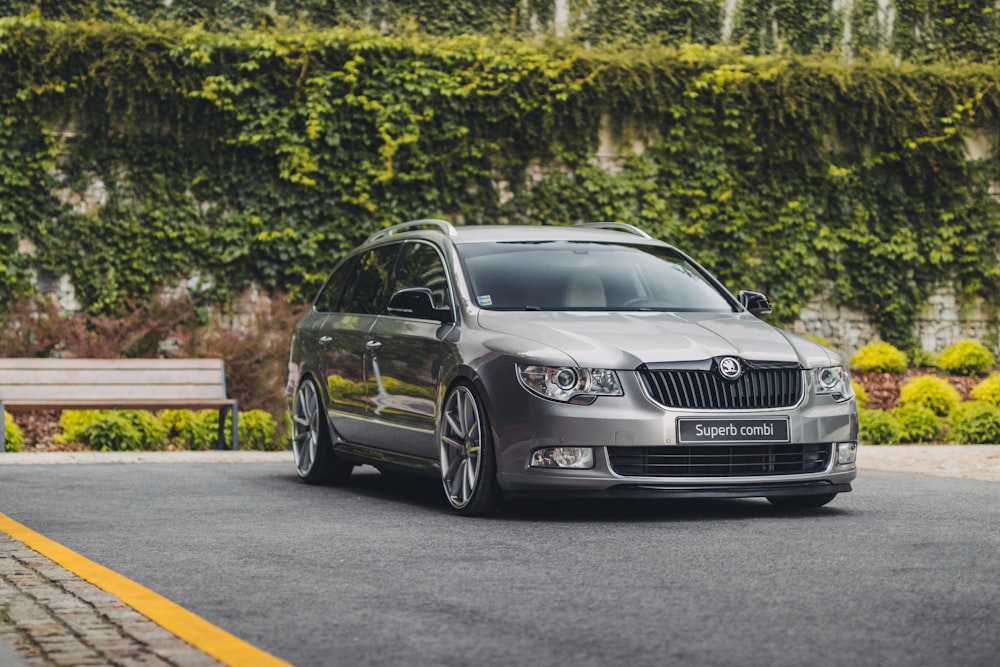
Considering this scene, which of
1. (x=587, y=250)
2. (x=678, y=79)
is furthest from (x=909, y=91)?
(x=587, y=250)

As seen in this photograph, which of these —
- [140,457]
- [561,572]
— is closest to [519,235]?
[561,572]

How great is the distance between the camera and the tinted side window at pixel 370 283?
1084cm

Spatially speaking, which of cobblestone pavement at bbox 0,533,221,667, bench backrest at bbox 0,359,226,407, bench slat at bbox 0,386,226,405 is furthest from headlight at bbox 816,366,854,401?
bench slat at bbox 0,386,226,405

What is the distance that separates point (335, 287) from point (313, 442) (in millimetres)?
1243

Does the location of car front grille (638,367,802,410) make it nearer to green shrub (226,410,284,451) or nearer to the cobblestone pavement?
the cobblestone pavement

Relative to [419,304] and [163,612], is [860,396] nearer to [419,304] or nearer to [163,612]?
[419,304]

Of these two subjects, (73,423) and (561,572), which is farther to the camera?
(73,423)

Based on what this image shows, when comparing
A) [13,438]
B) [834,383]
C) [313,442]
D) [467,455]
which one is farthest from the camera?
[13,438]

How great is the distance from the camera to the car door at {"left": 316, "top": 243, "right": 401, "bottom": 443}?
10555mm

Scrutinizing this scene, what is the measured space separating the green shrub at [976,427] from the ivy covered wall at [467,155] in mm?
5872

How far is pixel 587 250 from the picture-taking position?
33.7 ft

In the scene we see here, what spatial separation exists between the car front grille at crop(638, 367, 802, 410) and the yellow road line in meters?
3.14

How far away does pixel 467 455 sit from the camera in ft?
29.3

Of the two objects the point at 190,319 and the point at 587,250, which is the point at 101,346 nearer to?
the point at 190,319
